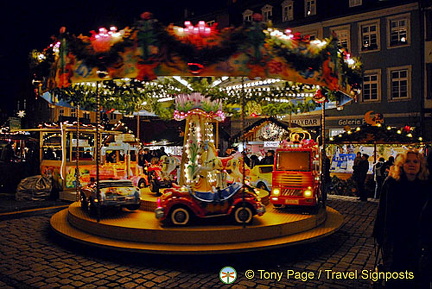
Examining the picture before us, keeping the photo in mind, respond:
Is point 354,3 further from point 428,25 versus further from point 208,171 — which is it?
point 208,171

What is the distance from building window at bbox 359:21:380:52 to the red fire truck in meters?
16.4

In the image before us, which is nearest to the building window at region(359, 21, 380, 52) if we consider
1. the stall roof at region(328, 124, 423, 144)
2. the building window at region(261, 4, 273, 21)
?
the building window at region(261, 4, 273, 21)

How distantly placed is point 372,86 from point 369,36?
341 centimetres

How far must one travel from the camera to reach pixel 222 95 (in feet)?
31.0

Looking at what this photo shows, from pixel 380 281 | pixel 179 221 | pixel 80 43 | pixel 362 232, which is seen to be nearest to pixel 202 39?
pixel 80 43

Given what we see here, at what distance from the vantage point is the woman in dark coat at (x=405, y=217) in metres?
3.70

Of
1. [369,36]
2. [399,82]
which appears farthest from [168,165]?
[369,36]

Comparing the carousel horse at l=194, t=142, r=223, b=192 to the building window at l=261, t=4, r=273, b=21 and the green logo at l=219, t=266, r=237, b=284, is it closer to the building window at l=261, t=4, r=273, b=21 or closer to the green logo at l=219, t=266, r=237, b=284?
the green logo at l=219, t=266, r=237, b=284

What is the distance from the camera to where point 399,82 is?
21969 millimetres

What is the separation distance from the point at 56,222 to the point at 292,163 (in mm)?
6402

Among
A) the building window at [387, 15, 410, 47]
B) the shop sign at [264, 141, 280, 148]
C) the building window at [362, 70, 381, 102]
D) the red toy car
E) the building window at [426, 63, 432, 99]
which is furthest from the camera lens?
the building window at [362, 70, 381, 102]

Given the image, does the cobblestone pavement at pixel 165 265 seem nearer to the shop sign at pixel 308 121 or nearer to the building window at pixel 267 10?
the shop sign at pixel 308 121

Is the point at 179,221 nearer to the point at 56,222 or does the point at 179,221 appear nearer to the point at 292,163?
the point at 56,222

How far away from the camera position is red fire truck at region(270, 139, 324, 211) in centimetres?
882
